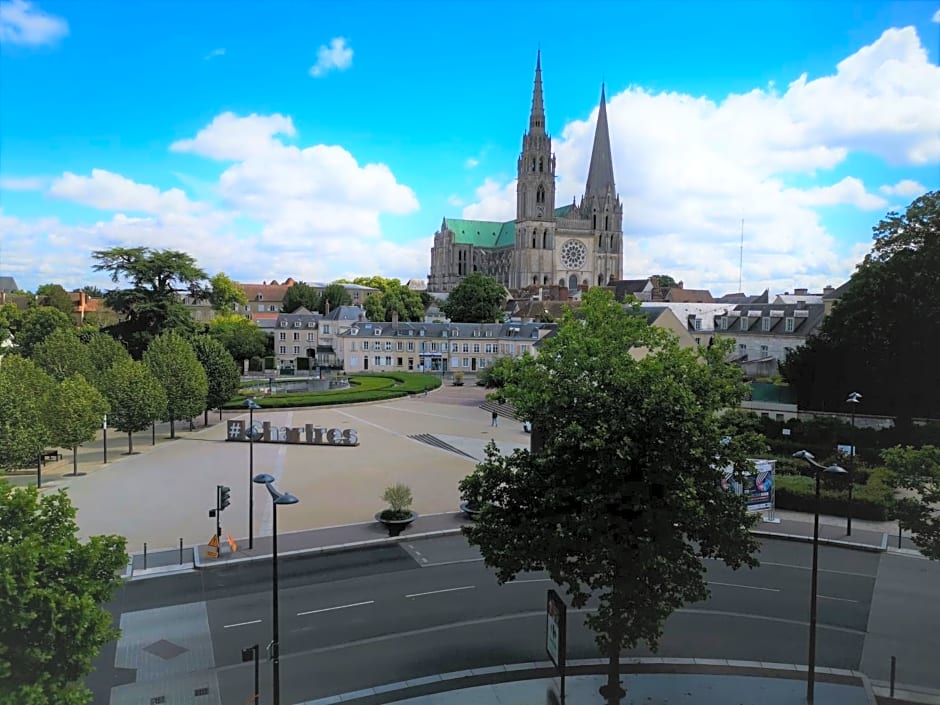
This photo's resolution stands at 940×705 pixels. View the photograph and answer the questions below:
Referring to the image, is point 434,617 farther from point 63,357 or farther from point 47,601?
point 63,357

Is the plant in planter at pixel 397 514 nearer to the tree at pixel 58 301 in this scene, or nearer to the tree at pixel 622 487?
the tree at pixel 622 487

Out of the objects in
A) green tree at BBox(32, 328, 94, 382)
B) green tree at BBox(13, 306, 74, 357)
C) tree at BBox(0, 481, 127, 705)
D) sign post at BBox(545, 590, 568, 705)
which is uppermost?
green tree at BBox(13, 306, 74, 357)

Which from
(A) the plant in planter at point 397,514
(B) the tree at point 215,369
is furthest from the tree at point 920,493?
(B) the tree at point 215,369

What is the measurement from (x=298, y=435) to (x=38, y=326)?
1998 inches

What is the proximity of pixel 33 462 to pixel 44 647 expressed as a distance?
91.6 feet

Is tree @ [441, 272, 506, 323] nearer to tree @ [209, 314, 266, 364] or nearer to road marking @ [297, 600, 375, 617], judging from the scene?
tree @ [209, 314, 266, 364]

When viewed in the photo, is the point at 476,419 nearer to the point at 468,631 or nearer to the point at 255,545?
the point at 255,545

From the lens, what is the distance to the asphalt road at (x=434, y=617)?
15.3 m

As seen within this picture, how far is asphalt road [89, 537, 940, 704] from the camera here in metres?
15.3

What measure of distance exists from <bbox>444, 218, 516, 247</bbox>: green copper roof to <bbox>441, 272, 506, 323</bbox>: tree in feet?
254

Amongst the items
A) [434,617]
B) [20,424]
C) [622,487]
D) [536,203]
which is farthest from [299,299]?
[622,487]

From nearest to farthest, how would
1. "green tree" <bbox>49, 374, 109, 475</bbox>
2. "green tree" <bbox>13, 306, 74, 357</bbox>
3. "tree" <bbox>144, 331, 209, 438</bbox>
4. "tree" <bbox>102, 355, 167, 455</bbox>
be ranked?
"green tree" <bbox>49, 374, 109, 475</bbox> < "tree" <bbox>102, 355, 167, 455</bbox> < "tree" <bbox>144, 331, 209, 438</bbox> < "green tree" <bbox>13, 306, 74, 357</bbox>

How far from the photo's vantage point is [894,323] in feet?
116

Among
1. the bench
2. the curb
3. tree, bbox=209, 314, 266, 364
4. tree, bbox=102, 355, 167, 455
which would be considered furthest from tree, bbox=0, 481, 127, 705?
tree, bbox=209, 314, 266, 364
